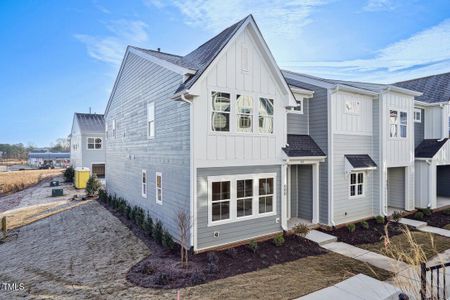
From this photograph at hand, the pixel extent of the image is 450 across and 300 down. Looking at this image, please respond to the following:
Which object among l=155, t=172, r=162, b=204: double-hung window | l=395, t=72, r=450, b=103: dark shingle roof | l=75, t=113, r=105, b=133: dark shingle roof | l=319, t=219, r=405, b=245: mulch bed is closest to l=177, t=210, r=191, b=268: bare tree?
l=155, t=172, r=162, b=204: double-hung window

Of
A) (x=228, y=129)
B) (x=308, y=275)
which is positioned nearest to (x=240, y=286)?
(x=308, y=275)

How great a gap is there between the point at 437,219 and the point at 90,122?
35.7 metres

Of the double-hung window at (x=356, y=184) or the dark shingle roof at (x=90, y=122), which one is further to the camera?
the dark shingle roof at (x=90, y=122)

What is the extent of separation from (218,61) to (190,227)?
19.3ft

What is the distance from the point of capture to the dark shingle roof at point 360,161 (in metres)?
12.5

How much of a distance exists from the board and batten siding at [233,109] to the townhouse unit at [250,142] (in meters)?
0.04

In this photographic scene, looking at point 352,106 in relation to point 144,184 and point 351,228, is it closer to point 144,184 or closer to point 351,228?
point 351,228

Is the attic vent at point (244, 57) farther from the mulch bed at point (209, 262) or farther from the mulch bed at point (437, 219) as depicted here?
the mulch bed at point (437, 219)

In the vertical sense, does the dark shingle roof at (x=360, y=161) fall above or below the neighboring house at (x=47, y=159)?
above

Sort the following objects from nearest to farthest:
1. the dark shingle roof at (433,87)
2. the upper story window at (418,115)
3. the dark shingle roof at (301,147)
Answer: the dark shingle roof at (301,147)
the upper story window at (418,115)
the dark shingle roof at (433,87)

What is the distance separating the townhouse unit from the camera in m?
9.20

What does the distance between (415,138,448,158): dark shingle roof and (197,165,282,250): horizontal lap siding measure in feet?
37.2

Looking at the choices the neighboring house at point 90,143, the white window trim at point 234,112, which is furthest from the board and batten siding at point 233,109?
the neighboring house at point 90,143

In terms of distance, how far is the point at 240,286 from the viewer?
269 inches
